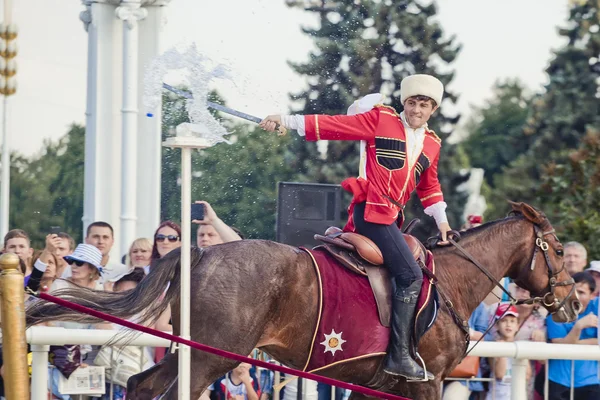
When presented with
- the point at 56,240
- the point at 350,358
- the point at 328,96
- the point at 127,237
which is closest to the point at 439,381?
the point at 350,358

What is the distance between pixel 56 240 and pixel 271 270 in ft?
11.3

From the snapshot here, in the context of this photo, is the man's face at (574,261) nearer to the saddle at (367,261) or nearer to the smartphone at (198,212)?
the saddle at (367,261)

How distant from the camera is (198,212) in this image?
26.0 feet

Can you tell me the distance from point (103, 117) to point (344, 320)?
694cm

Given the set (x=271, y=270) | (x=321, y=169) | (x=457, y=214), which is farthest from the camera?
(x=457, y=214)

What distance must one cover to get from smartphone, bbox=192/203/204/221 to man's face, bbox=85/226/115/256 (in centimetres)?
183

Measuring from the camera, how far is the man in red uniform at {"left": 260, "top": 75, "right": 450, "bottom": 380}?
23.3 feet

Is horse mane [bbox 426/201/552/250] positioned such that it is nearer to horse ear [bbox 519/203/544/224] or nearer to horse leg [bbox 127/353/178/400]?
horse ear [bbox 519/203/544/224]

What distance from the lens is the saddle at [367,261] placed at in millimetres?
7156

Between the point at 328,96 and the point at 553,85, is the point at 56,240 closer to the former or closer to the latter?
the point at 328,96

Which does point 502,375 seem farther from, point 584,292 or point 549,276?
point 584,292

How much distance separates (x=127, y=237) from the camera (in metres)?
12.8

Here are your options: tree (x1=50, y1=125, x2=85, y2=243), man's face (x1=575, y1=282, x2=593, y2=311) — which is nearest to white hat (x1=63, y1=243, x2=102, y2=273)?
man's face (x1=575, y1=282, x2=593, y2=311)

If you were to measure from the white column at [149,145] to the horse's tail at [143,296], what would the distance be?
20.5 feet
